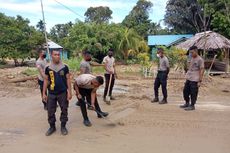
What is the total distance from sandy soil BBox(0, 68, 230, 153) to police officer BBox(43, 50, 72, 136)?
365 millimetres

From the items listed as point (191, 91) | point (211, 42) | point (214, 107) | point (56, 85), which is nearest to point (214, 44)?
point (211, 42)

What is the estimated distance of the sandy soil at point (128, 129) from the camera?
5617 millimetres

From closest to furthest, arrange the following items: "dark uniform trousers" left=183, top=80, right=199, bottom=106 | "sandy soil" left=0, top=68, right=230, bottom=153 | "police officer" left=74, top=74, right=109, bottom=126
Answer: "sandy soil" left=0, top=68, right=230, bottom=153 → "police officer" left=74, top=74, right=109, bottom=126 → "dark uniform trousers" left=183, top=80, right=199, bottom=106

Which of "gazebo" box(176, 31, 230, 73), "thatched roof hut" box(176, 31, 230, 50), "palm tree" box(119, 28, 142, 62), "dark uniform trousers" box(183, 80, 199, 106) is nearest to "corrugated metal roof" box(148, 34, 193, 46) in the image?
"palm tree" box(119, 28, 142, 62)

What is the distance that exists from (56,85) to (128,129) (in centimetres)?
165

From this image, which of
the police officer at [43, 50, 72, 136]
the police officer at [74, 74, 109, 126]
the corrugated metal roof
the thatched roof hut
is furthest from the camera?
the corrugated metal roof

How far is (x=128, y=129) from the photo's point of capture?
6711 mm

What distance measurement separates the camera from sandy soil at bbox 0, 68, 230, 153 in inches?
221

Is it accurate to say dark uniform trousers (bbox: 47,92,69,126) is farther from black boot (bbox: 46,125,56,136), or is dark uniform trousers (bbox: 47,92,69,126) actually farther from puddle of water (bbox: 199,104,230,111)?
puddle of water (bbox: 199,104,230,111)

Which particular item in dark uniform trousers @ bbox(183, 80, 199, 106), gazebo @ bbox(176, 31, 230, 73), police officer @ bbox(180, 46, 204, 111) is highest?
gazebo @ bbox(176, 31, 230, 73)

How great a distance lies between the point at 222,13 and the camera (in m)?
29.1

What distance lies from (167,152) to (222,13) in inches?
1025

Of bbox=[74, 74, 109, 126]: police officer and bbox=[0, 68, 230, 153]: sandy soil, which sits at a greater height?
bbox=[74, 74, 109, 126]: police officer

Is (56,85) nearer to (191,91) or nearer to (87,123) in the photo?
(87,123)
